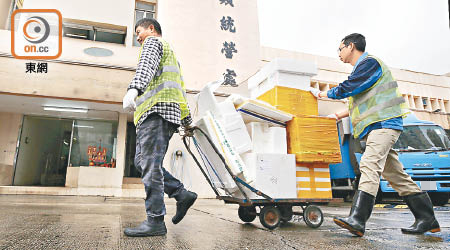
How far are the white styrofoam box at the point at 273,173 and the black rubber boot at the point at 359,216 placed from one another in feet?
2.01

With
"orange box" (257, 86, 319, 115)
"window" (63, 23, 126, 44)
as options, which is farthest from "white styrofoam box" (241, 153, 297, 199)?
"window" (63, 23, 126, 44)

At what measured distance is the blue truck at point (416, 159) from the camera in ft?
20.6

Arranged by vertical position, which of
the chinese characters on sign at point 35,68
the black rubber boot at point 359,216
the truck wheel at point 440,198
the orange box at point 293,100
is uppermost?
the chinese characters on sign at point 35,68

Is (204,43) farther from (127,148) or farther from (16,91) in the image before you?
(16,91)

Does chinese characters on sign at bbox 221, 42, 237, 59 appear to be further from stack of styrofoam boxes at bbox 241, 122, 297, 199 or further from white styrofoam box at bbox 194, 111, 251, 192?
white styrofoam box at bbox 194, 111, 251, 192

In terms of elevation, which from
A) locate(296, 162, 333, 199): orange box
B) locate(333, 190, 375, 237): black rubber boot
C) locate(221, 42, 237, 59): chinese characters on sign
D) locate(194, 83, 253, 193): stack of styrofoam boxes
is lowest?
locate(333, 190, 375, 237): black rubber boot

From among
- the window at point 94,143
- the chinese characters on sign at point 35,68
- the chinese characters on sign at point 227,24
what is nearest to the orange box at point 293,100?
the chinese characters on sign at point 227,24

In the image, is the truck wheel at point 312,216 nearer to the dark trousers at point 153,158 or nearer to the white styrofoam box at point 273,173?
the white styrofoam box at point 273,173

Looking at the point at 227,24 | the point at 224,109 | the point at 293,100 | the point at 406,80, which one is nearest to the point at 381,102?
the point at 293,100

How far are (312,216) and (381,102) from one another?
1.17 metres

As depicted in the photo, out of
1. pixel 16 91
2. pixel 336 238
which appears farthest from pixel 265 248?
pixel 16 91

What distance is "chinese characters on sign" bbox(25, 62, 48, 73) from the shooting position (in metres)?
8.04

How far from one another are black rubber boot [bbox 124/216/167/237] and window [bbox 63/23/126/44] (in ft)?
31.5

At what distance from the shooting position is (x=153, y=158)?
6.40 ft
